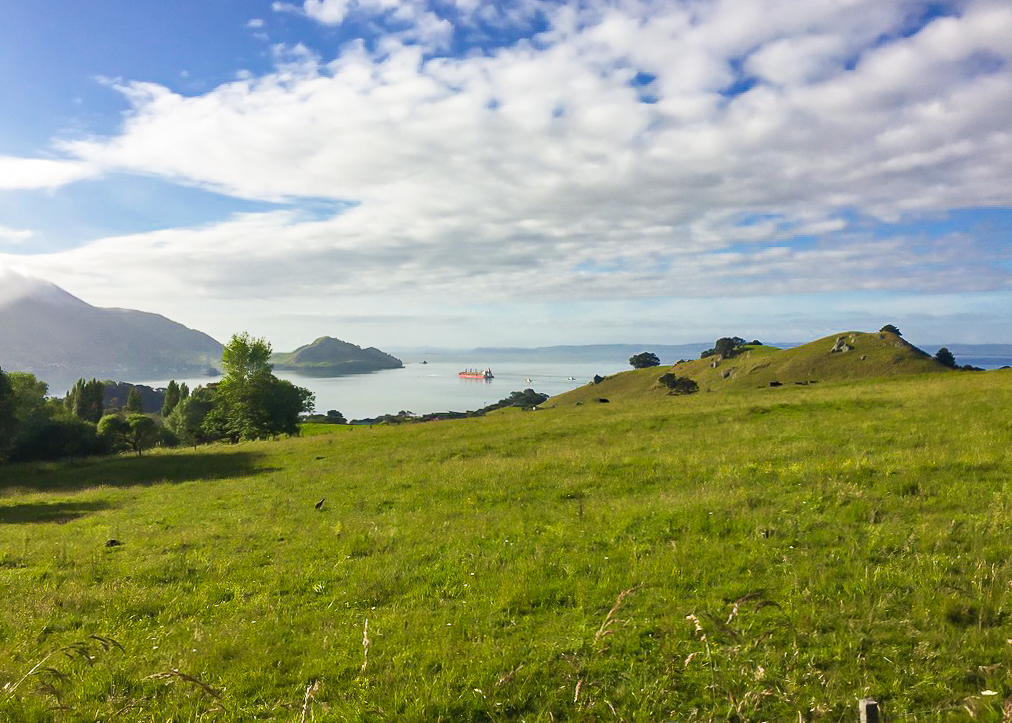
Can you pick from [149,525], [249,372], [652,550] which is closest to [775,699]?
[652,550]

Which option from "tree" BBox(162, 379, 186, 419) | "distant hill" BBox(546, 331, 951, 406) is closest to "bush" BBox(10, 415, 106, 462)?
"distant hill" BBox(546, 331, 951, 406)

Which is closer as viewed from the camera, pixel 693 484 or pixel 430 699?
pixel 430 699

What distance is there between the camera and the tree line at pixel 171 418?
5434 cm

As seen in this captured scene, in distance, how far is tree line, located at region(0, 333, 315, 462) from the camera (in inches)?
2139

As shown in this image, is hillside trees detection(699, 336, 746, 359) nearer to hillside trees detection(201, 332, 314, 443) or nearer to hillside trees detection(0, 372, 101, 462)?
hillside trees detection(201, 332, 314, 443)

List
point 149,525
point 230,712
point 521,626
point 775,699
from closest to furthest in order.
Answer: point 775,699
point 230,712
point 521,626
point 149,525

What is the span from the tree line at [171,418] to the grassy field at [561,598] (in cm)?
4396

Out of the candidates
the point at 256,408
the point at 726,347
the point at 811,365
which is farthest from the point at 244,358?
the point at 726,347

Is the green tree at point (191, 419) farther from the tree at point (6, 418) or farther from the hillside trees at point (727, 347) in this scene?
the hillside trees at point (727, 347)

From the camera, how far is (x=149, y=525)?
20.2 meters

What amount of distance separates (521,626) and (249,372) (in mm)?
91612

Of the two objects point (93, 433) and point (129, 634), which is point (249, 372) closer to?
point (93, 433)

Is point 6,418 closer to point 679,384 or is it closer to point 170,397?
point 679,384

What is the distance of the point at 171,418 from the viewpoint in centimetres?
11069
